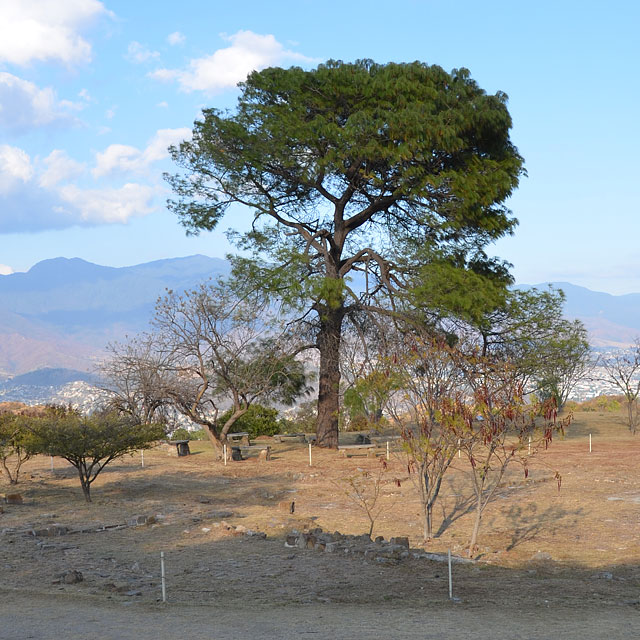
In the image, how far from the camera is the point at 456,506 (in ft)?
57.8

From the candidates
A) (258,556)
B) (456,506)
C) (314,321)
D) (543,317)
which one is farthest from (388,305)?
(258,556)

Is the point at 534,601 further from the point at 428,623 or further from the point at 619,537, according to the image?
the point at 619,537

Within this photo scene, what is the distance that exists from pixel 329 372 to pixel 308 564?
17.4 metres

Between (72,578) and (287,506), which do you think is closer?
(72,578)

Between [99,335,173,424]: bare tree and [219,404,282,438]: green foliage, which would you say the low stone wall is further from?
[219,404,282,438]: green foliage

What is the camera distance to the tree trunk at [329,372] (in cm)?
2875

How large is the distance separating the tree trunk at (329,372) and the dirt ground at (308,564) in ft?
22.6

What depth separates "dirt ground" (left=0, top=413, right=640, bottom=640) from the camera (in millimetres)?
9008

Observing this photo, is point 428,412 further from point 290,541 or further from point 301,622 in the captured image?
point 301,622

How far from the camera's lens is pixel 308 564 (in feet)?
39.4

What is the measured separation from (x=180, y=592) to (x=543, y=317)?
20577mm

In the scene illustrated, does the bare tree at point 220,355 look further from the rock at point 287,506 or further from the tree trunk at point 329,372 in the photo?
the rock at point 287,506

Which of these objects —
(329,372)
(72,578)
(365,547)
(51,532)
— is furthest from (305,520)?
(329,372)

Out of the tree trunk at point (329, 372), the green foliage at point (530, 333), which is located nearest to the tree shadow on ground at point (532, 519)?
the green foliage at point (530, 333)
